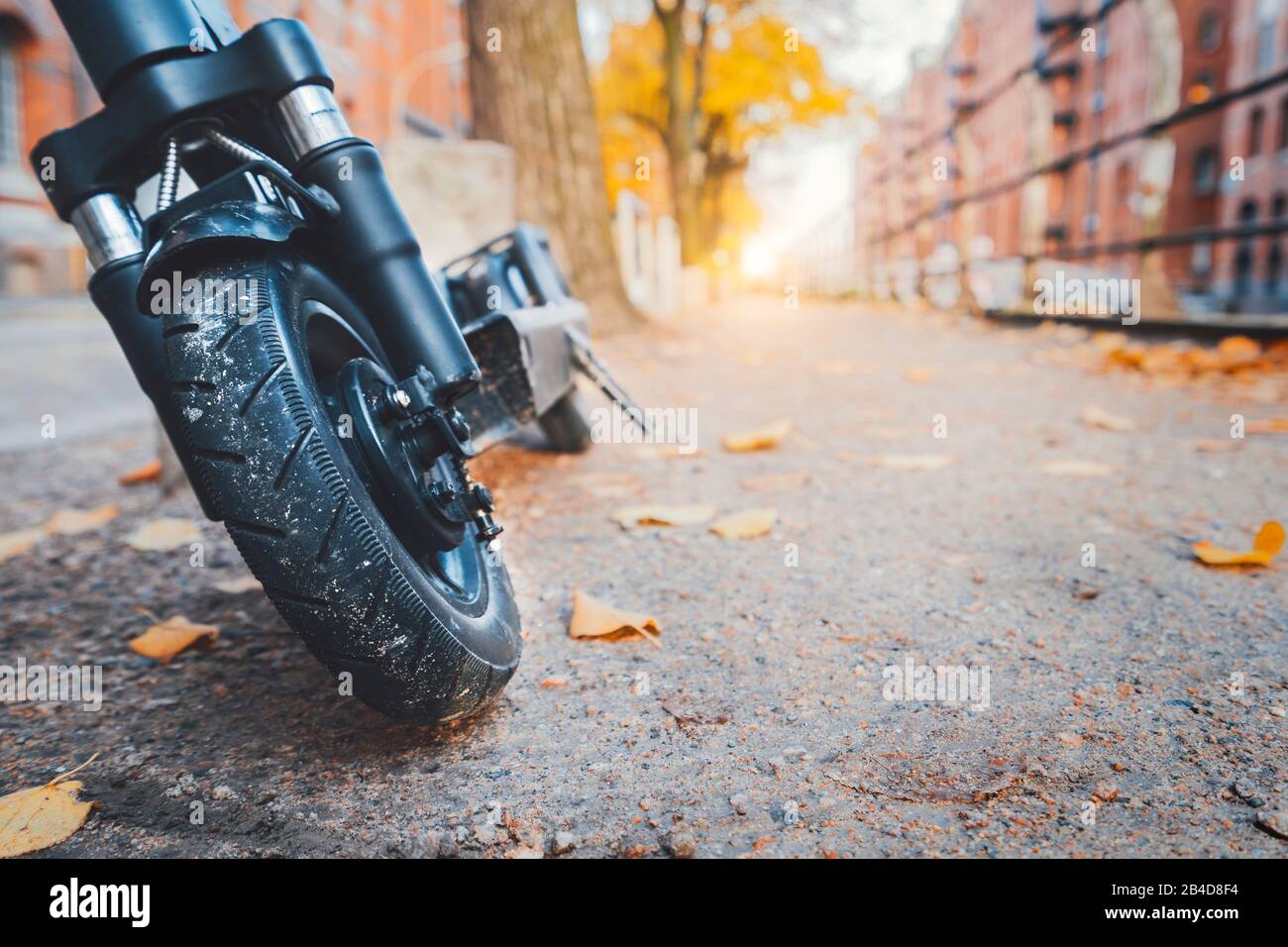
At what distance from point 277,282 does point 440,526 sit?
0.37 m

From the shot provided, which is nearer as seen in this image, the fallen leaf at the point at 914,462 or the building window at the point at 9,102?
the fallen leaf at the point at 914,462

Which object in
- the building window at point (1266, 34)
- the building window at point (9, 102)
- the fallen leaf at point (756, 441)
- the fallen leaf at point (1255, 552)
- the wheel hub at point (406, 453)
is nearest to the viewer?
the wheel hub at point (406, 453)

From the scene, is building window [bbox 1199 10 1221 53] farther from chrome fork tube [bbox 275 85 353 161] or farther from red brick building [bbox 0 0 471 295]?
chrome fork tube [bbox 275 85 353 161]

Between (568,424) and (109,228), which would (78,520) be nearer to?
(568,424)

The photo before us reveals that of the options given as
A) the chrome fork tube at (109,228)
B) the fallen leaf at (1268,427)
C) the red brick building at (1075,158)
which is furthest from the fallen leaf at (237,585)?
the red brick building at (1075,158)

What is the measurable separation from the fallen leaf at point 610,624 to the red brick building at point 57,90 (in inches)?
234

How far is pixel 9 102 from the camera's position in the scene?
13.9 m

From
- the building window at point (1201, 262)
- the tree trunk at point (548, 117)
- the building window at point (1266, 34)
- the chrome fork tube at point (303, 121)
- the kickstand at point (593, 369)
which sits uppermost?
the building window at point (1266, 34)

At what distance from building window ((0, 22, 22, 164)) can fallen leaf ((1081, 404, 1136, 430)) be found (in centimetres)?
1589

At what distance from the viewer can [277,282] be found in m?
1.15

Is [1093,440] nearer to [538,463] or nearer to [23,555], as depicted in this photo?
[538,463]

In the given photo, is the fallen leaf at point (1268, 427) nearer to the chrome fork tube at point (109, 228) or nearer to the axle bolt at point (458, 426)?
the axle bolt at point (458, 426)

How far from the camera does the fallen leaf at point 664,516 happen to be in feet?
7.40

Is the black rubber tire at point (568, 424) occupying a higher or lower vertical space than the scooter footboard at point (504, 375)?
lower
